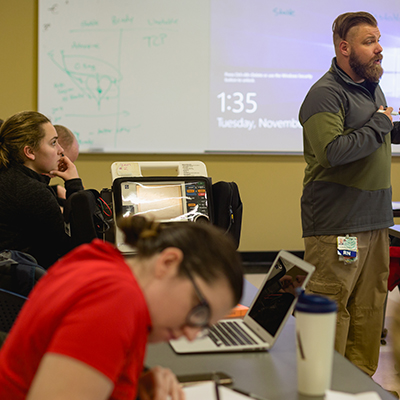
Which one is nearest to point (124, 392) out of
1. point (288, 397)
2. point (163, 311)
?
point (163, 311)

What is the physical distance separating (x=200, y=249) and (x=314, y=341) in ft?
1.03

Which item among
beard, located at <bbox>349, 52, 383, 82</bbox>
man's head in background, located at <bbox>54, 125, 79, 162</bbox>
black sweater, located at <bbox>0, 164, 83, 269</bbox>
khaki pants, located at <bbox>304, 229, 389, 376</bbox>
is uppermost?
beard, located at <bbox>349, 52, 383, 82</bbox>

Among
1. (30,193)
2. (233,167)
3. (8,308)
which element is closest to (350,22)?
(30,193)

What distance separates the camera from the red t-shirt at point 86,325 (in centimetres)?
57

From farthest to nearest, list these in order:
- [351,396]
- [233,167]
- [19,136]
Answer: [233,167] < [19,136] < [351,396]

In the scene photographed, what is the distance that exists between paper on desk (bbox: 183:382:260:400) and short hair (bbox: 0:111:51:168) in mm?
1466

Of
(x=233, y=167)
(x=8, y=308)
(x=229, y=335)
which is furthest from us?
(x=233, y=167)

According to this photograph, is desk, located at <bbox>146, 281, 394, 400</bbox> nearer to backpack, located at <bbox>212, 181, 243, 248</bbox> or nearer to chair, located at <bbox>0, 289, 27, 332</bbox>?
chair, located at <bbox>0, 289, 27, 332</bbox>

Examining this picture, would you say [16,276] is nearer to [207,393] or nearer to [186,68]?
[207,393]

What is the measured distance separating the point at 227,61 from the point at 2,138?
251 centimetres

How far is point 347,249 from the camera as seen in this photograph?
1973 millimetres

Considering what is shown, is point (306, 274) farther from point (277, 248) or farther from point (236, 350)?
point (277, 248)

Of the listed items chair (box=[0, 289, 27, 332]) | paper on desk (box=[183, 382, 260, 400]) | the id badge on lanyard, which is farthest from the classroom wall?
paper on desk (box=[183, 382, 260, 400])

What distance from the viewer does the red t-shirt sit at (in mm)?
569
